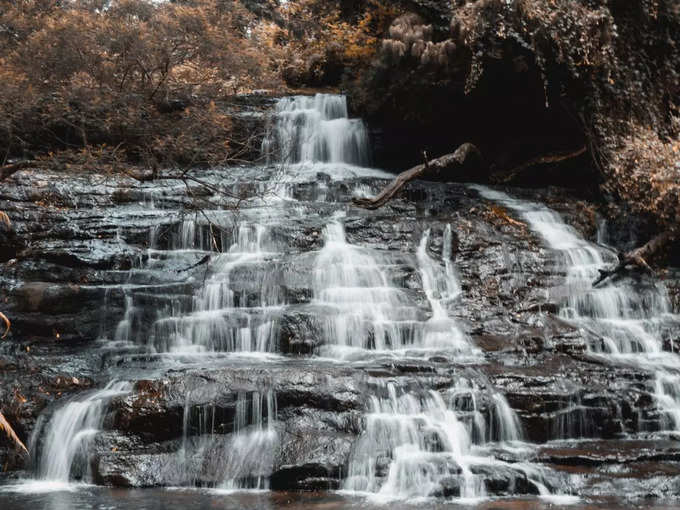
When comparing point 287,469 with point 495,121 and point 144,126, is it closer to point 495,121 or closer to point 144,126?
point 144,126

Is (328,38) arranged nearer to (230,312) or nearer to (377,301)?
(377,301)

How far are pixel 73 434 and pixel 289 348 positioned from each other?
2817 mm

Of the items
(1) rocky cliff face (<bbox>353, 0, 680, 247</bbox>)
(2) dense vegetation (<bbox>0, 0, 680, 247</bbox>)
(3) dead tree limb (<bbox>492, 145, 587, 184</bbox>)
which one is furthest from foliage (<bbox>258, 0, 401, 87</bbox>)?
(3) dead tree limb (<bbox>492, 145, 587, 184</bbox>)

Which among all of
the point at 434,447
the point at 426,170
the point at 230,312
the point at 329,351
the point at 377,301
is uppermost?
the point at 426,170

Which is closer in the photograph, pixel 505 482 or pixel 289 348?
pixel 505 482

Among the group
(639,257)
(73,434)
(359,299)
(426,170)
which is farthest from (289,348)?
(639,257)

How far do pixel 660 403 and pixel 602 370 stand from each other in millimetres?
728

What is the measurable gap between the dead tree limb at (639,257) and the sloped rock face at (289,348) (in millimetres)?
634

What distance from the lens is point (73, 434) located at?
6.41 metres

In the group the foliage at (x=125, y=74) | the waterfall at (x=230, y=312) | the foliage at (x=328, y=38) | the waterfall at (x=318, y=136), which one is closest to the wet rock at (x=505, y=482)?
the waterfall at (x=230, y=312)

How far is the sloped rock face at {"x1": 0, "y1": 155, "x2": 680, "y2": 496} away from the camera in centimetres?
618

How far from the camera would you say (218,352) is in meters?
8.23

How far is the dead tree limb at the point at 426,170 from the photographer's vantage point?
11.3m

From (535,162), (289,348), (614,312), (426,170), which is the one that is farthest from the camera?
(535,162)
